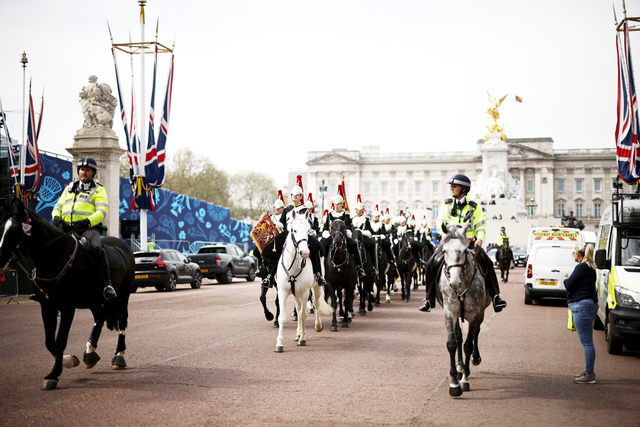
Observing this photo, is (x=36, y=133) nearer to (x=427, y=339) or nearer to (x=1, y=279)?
(x=1, y=279)

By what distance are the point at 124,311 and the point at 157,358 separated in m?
0.90

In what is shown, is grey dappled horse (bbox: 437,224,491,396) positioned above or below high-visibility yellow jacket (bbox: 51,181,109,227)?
below

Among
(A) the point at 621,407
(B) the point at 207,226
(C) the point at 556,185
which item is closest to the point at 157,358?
(A) the point at 621,407

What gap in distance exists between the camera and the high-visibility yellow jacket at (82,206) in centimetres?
785

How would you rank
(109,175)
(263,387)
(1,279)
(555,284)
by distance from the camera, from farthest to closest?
(109,175), (1,279), (555,284), (263,387)

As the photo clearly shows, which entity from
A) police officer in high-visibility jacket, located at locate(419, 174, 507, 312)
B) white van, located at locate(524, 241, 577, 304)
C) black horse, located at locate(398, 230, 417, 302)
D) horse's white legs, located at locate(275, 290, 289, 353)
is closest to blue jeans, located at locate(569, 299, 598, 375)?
police officer in high-visibility jacket, located at locate(419, 174, 507, 312)

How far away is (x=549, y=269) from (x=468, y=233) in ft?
38.6

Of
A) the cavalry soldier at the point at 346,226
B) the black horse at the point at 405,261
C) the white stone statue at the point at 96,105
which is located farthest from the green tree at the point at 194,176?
the cavalry soldier at the point at 346,226

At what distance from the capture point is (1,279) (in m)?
21.1

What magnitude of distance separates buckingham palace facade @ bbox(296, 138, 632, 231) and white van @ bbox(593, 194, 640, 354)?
10976cm

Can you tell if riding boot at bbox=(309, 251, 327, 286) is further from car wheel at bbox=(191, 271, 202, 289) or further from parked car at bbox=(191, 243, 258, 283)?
parked car at bbox=(191, 243, 258, 283)

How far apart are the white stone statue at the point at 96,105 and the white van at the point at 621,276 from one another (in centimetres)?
2411

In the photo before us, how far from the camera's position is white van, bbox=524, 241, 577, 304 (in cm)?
1856

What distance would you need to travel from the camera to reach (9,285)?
70.4ft
